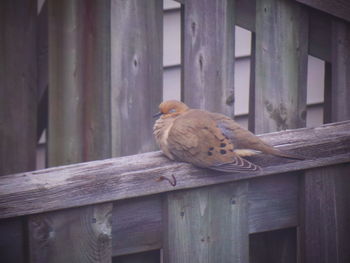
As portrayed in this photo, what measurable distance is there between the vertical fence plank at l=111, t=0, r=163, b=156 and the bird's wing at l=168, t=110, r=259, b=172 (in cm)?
39

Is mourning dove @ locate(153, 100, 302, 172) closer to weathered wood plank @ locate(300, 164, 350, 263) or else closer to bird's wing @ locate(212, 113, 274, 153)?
bird's wing @ locate(212, 113, 274, 153)

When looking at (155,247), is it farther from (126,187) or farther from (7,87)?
(7,87)

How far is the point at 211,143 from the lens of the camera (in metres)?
1.93

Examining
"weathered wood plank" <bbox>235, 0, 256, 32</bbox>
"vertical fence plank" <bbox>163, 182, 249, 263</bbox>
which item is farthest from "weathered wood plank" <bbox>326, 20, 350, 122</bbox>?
"vertical fence plank" <bbox>163, 182, 249, 263</bbox>

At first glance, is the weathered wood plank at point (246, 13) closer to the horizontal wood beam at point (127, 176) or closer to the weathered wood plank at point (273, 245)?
the horizontal wood beam at point (127, 176)

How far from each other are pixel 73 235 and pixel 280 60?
3.93ft

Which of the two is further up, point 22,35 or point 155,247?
point 22,35

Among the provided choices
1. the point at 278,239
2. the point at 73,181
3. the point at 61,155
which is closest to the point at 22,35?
the point at 61,155

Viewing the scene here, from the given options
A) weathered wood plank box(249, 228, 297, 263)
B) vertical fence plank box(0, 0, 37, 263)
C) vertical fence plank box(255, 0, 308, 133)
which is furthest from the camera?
vertical fence plank box(0, 0, 37, 263)

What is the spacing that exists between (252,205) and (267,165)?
4.8 inches

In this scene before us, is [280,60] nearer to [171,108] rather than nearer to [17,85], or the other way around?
[171,108]

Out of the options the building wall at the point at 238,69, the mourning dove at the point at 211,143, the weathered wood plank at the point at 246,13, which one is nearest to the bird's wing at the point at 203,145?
the mourning dove at the point at 211,143

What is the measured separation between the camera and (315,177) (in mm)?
1783

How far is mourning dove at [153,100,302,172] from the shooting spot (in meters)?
1.75
